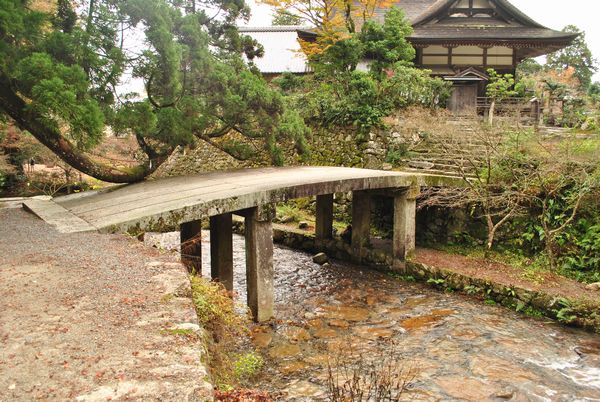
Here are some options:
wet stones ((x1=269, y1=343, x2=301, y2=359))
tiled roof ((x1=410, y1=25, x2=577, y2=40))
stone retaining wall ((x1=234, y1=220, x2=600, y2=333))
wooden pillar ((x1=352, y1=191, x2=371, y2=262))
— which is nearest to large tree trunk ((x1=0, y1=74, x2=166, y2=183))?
wet stones ((x1=269, y1=343, x2=301, y2=359))

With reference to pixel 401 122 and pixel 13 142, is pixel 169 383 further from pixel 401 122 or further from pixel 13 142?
pixel 13 142

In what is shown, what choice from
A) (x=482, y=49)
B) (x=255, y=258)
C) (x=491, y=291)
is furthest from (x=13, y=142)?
(x=482, y=49)

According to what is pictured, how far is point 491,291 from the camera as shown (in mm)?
8992

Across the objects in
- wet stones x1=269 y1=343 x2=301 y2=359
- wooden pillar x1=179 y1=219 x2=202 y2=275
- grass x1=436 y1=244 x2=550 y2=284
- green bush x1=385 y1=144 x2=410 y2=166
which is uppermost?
green bush x1=385 y1=144 x2=410 y2=166

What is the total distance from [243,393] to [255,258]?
454 cm

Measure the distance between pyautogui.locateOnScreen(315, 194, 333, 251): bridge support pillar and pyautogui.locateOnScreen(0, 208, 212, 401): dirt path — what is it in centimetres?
801

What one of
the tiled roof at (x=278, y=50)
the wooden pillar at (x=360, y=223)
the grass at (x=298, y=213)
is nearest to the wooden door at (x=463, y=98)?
the grass at (x=298, y=213)

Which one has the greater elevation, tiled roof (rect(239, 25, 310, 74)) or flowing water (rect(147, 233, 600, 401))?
tiled roof (rect(239, 25, 310, 74))

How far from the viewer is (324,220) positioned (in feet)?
41.3

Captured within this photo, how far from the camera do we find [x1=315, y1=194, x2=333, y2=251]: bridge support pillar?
1238 centimetres

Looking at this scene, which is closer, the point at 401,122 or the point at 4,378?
the point at 4,378

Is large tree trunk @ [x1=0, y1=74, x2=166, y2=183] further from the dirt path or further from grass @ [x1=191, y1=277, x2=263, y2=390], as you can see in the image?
grass @ [x1=191, y1=277, x2=263, y2=390]

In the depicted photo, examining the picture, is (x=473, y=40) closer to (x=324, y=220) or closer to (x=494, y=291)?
(x=324, y=220)

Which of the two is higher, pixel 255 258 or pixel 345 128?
pixel 345 128
